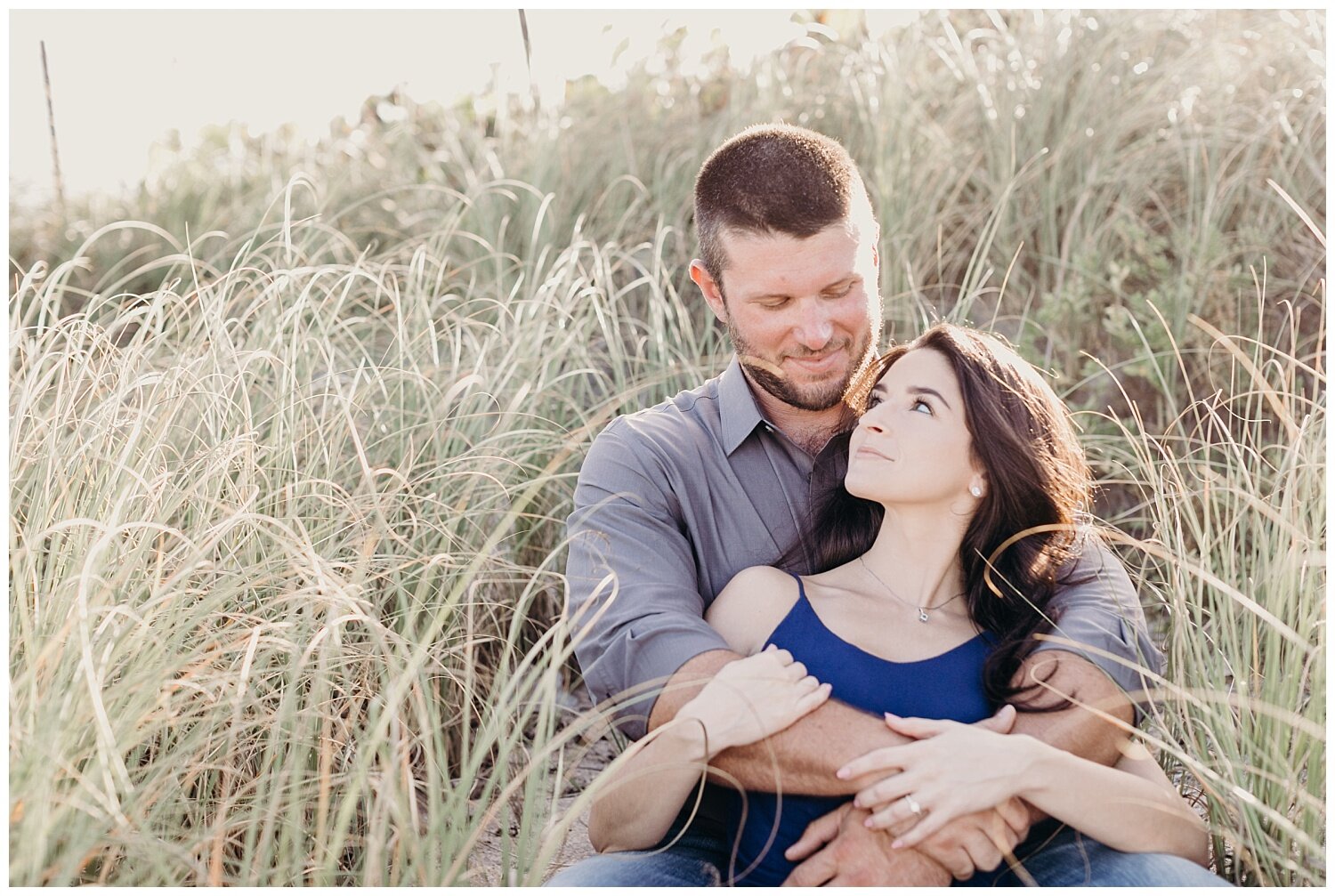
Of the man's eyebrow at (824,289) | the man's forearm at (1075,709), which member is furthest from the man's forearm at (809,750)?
the man's eyebrow at (824,289)

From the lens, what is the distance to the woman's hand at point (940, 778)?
6.98 ft

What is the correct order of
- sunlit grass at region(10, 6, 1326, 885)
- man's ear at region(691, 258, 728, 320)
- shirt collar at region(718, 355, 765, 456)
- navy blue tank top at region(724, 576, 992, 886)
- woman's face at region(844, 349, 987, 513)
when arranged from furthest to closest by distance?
man's ear at region(691, 258, 728, 320), shirt collar at region(718, 355, 765, 456), woman's face at region(844, 349, 987, 513), navy blue tank top at region(724, 576, 992, 886), sunlit grass at region(10, 6, 1326, 885)

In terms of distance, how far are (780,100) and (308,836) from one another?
397 cm

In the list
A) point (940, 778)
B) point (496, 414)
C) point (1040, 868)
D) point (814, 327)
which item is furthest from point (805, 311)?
point (1040, 868)

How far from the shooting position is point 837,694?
2318 mm

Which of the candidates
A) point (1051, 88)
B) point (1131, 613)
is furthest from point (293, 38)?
point (1131, 613)

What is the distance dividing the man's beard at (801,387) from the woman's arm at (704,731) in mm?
758

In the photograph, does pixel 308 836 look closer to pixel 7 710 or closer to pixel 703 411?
pixel 7 710

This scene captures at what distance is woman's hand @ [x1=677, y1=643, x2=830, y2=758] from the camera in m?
2.17

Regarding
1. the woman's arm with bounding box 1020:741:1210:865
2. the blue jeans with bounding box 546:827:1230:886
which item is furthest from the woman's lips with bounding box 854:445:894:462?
the blue jeans with bounding box 546:827:1230:886

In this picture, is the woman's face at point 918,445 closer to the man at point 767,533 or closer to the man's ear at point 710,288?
the man at point 767,533

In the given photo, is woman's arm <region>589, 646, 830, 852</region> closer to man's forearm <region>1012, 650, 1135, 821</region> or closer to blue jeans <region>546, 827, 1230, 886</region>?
blue jeans <region>546, 827, 1230, 886</region>

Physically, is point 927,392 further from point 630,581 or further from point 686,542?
point 630,581

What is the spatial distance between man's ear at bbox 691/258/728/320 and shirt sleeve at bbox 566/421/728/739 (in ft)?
1.66
